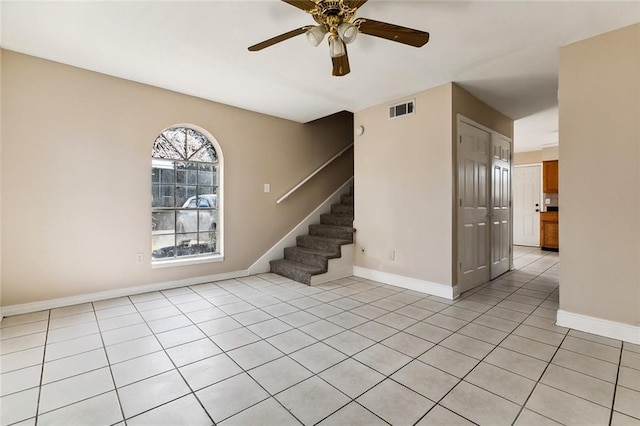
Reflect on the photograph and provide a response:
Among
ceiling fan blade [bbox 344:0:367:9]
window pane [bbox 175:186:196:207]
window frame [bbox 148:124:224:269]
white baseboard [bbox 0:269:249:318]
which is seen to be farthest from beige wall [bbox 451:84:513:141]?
white baseboard [bbox 0:269:249:318]

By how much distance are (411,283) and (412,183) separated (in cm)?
130

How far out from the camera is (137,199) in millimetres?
3469

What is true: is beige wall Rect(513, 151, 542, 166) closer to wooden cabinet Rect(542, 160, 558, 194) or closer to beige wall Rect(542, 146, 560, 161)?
beige wall Rect(542, 146, 560, 161)

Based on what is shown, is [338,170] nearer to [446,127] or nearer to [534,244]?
[446,127]

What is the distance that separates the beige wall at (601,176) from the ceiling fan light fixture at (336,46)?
7.03 ft

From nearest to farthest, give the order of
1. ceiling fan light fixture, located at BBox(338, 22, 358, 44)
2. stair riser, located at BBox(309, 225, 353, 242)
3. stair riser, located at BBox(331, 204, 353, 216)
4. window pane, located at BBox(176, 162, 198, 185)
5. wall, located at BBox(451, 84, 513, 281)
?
1. ceiling fan light fixture, located at BBox(338, 22, 358, 44)
2. wall, located at BBox(451, 84, 513, 281)
3. window pane, located at BBox(176, 162, 198, 185)
4. stair riser, located at BBox(309, 225, 353, 242)
5. stair riser, located at BBox(331, 204, 353, 216)

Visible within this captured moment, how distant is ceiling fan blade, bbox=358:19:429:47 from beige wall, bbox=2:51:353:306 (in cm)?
285

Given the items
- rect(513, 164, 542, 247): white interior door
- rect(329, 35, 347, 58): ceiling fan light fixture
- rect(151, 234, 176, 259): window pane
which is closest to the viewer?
rect(329, 35, 347, 58): ceiling fan light fixture

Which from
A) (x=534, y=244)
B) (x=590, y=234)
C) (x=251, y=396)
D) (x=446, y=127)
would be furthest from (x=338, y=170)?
(x=534, y=244)

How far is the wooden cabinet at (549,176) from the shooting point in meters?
6.61

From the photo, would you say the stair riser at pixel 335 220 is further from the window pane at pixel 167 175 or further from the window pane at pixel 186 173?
the window pane at pixel 167 175

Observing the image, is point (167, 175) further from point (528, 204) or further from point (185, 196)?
point (528, 204)

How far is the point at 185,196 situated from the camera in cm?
400

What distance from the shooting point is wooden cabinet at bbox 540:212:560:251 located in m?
6.63
